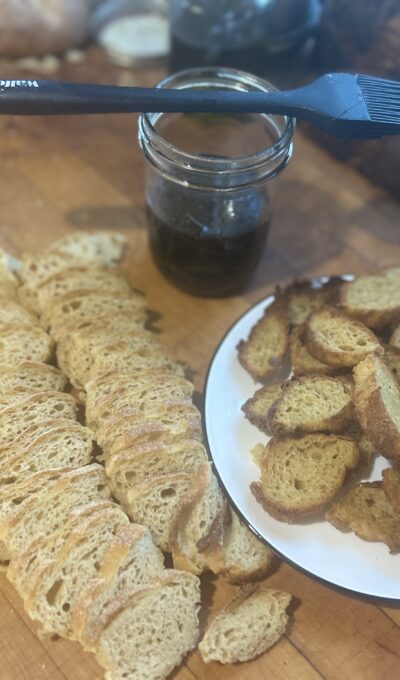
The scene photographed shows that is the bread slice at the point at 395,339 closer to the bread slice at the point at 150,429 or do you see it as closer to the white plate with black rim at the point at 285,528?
the white plate with black rim at the point at 285,528

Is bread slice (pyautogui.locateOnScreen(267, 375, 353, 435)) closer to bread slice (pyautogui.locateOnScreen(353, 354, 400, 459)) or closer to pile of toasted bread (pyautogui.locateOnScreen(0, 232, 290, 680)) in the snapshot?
bread slice (pyautogui.locateOnScreen(353, 354, 400, 459))

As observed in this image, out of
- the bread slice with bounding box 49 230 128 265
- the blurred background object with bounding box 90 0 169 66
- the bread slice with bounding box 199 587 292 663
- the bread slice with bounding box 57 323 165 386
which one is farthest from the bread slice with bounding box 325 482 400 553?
the blurred background object with bounding box 90 0 169 66

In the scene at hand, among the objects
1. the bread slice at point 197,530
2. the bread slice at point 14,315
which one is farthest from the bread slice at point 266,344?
the bread slice at point 14,315

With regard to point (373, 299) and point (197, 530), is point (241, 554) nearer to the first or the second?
point (197, 530)

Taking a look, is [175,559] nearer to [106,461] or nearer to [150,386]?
[106,461]

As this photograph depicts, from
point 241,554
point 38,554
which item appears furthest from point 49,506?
point 241,554
